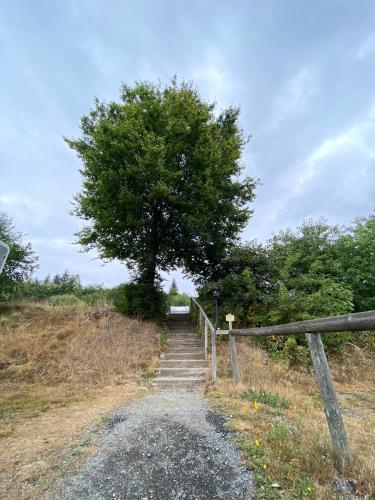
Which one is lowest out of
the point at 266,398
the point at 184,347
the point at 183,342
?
the point at 266,398

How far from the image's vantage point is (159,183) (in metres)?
10.9

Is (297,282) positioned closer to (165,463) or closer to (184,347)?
(184,347)

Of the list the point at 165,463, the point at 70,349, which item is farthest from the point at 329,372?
the point at 70,349

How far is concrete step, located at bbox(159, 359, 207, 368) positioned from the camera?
7.66 metres

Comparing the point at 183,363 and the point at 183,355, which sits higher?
the point at 183,355

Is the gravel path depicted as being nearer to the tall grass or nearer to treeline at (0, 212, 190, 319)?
the tall grass

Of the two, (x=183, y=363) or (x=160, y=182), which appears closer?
(x=183, y=363)

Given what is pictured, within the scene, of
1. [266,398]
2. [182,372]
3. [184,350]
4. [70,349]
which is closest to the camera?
[266,398]

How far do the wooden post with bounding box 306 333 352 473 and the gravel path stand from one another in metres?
0.73

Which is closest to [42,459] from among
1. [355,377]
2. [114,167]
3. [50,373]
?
[50,373]

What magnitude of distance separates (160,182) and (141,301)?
4767 mm

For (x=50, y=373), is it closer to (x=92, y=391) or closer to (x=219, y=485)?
(x=92, y=391)

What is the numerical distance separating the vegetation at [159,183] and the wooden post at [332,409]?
913cm

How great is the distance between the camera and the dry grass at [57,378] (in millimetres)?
2867
